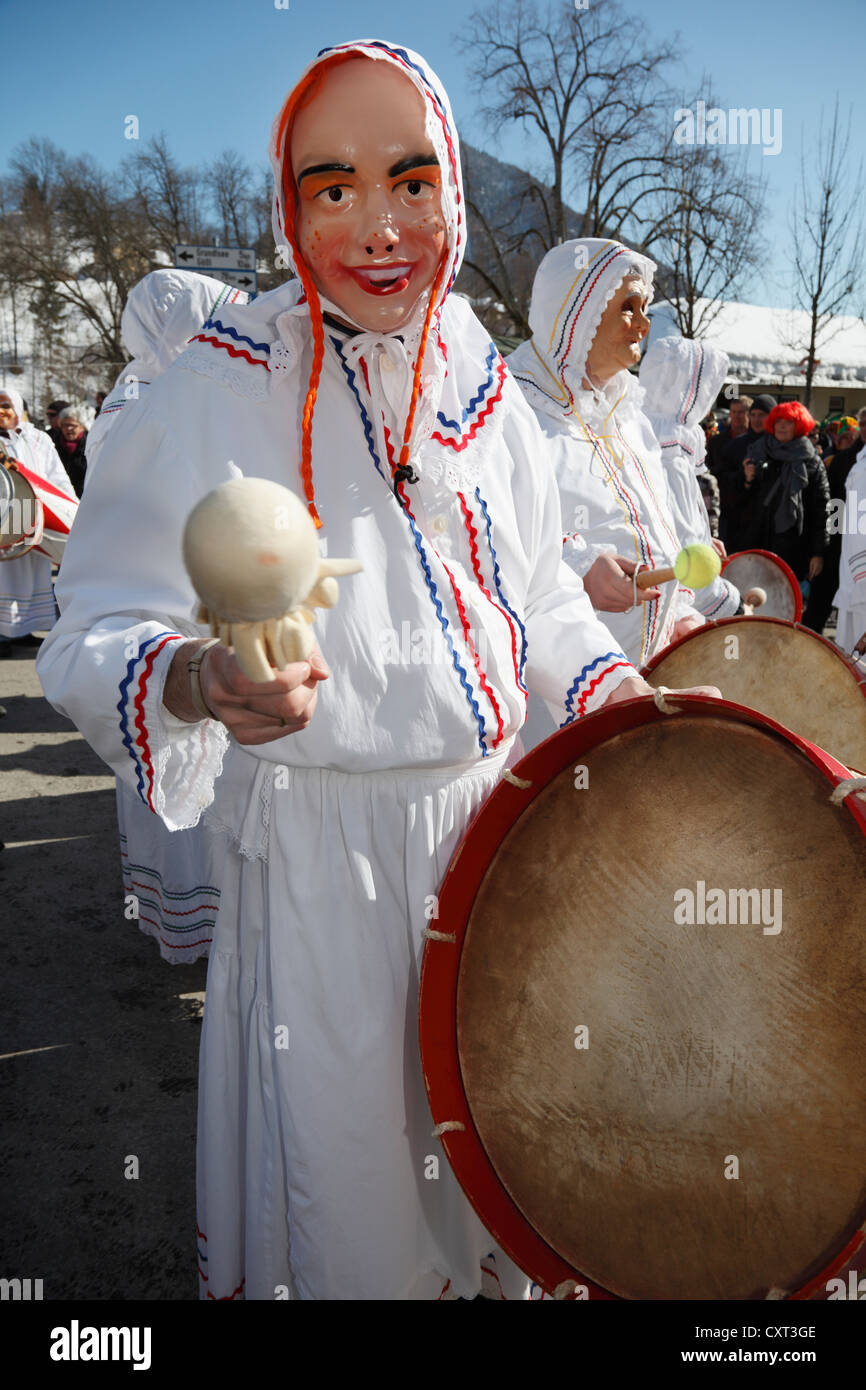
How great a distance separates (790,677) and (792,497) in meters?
5.88

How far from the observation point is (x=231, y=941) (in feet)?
4.80

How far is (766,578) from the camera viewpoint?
13.7ft

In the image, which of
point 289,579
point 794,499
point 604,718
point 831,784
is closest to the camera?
point 289,579

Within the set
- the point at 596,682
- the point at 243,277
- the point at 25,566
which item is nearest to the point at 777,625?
the point at 596,682

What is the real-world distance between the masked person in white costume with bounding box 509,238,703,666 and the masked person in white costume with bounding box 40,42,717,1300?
4.10 ft

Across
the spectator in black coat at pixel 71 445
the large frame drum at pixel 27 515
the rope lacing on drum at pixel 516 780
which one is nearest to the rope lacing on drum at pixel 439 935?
the rope lacing on drum at pixel 516 780

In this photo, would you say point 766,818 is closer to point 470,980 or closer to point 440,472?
point 470,980

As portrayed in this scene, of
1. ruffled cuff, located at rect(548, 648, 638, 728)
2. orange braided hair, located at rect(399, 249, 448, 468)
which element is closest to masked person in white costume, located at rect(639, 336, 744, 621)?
ruffled cuff, located at rect(548, 648, 638, 728)

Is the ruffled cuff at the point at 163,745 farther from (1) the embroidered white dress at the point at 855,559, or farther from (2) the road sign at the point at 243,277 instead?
(2) the road sign at the point at 243,277

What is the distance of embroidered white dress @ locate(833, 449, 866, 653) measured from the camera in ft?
14.3

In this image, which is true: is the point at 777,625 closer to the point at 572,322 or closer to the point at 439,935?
the point at 439,935

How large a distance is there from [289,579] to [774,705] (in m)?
Answer: 1.48
